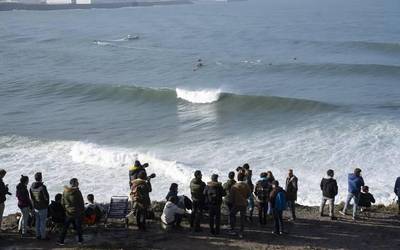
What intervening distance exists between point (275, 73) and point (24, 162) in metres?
31.2

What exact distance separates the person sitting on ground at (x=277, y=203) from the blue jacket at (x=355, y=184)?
7.04 ft

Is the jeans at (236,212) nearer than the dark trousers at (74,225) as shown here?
No

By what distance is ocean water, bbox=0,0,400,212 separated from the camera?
2027 centimetres

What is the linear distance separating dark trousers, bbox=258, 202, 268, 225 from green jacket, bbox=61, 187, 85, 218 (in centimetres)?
425

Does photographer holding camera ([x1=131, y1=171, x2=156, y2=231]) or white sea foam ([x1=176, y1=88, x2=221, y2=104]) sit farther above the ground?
white sea foam ([x1=176, y1=88, x2=221, y2=104])

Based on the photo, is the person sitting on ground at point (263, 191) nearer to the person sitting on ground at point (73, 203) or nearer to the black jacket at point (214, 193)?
the black jacket at point (214, 193)

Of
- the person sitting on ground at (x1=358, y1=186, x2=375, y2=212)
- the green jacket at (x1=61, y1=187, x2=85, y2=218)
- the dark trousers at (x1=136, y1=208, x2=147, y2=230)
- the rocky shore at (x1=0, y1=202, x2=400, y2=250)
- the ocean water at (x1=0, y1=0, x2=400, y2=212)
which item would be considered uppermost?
the ocean water at (x1=0, y1=0, x2=400, y2=212)

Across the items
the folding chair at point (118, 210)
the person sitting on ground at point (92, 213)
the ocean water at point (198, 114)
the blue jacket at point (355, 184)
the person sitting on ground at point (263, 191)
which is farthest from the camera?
the ocean water at point (198, 114)

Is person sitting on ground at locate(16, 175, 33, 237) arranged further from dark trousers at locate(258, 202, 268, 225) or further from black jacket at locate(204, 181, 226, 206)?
dark trousers at locate(258, 202, 268, 225)

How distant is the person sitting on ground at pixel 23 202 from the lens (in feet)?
37.3

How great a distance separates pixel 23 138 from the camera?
2508 cm

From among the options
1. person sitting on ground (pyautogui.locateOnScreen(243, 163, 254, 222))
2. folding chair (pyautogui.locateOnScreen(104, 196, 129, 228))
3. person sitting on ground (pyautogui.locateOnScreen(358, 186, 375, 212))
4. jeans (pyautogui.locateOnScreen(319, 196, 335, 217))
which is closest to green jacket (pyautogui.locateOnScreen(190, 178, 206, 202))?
person sitting on ground (pyautogui.locateOnScreen(243, 163, 254, 222))

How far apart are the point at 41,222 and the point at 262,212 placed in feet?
16.9

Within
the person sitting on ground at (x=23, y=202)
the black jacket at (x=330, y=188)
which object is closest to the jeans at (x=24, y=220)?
the person sitting on ground at (x=23, y=202)
